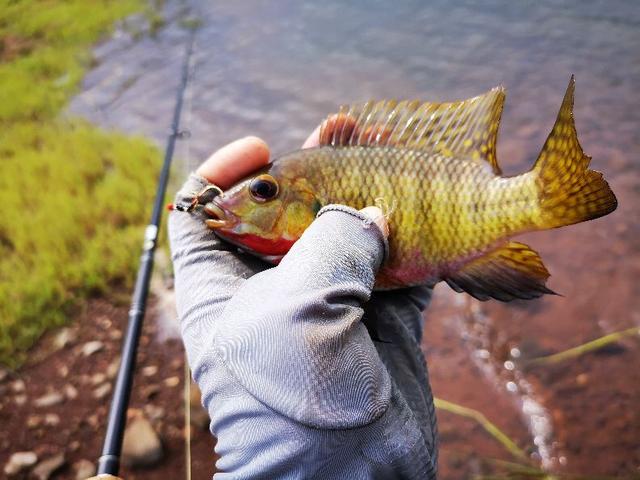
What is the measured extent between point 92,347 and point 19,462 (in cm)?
78

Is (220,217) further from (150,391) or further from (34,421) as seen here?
(34,421)

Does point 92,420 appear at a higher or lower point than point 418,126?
lower

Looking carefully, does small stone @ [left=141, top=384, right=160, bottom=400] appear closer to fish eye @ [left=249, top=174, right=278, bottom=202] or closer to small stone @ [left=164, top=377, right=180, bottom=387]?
small stone @ [left=164, top=377, right=180, bottom=387]

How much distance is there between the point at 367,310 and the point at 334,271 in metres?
0.48

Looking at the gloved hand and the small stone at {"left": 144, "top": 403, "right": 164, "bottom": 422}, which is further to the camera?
the small stone at {"left": 144, "top": 403, "right": 164, "bottom": 422}

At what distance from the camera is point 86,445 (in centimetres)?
281

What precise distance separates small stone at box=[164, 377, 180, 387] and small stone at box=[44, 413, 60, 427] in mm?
597

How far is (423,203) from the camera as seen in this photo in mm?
1688

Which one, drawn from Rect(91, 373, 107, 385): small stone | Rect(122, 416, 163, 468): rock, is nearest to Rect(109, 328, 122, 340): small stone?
Rect(91, 373, 107, 385): small stone

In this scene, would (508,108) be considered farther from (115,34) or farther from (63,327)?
(115,34)

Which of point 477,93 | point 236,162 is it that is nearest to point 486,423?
point 236,162

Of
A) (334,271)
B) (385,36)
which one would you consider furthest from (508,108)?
(334,271)

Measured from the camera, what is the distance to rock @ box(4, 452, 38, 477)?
2688mm

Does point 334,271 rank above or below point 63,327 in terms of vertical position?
above
